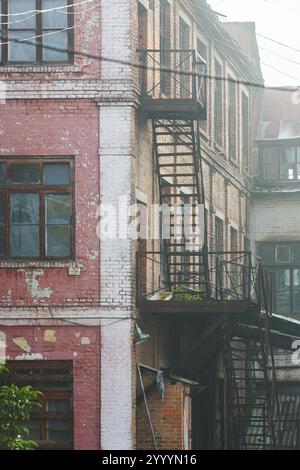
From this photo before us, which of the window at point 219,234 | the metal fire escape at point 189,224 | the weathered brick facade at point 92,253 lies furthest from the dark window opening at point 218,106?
the weathered brick facade at point 92,253

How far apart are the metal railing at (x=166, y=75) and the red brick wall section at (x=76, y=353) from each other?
4449 mm

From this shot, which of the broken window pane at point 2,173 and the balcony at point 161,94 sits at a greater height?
the balcony at point 161,94

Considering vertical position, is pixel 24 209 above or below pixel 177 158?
below

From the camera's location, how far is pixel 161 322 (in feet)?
89.5

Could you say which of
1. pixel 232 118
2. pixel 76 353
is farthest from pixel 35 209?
pixel 232 118

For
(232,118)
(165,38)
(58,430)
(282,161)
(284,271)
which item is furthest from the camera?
(282,161)

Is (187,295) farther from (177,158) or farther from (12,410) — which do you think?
(12,410)

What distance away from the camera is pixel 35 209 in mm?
24594

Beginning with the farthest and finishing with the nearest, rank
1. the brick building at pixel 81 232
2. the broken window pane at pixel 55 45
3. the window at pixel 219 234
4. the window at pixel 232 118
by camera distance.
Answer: the window at pixel 232 118
the window at pixel 219 234
the broken window pane at pixel 55 45
the brick building at pixel 81 232

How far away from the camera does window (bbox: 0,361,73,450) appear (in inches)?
947

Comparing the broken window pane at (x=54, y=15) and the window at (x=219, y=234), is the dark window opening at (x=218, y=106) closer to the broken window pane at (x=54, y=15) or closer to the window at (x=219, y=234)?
the window at (x=219, y=234)

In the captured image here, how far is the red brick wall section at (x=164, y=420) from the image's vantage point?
24.9 metres

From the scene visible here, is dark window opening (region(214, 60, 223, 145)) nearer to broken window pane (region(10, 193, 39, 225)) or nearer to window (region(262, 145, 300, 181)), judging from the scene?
window (region(262, 145, 300, 181))

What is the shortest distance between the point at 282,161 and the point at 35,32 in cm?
1922
